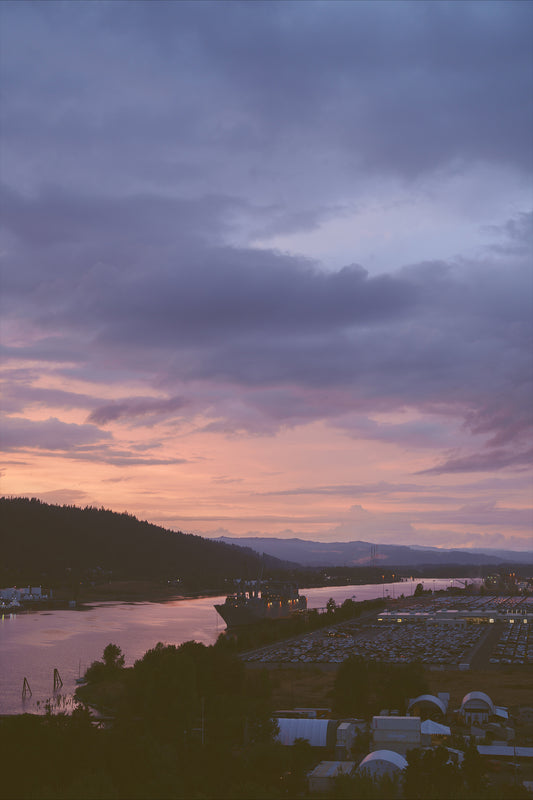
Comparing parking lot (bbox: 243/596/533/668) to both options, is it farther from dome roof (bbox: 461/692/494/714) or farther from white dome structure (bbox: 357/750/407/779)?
white dome structure (bbox: 357/750/407/779)

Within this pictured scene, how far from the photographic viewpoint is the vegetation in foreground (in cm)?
1446

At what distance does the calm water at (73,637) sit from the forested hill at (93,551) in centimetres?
3952

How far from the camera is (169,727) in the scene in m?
20.9

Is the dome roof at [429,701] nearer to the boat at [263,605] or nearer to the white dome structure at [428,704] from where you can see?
the white dome structure at [428,704]

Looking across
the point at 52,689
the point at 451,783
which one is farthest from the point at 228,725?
the point at 52,689

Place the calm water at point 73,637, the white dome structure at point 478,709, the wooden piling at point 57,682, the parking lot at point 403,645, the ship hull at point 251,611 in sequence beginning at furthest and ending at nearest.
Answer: the ship hull at point 251,611 → the parking lot at point 403,645 → the calm water at point 73,637 → the wooden piling at point 57,682 → the white dome structure at point 478,709

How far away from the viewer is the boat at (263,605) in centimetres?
7469

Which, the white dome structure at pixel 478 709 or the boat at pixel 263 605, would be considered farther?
the boat at pixel 263 605

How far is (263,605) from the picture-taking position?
8131cm

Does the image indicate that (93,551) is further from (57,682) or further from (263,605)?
(57,682)

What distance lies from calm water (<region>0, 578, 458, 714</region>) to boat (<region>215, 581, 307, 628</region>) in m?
1.83

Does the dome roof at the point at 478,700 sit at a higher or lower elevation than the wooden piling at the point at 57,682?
higher

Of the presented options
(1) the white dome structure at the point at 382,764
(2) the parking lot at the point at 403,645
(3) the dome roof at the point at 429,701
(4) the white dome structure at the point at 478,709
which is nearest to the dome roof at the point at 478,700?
(4) the white dome structure at the point at 478,709

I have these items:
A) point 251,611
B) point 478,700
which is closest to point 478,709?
point 478,700
